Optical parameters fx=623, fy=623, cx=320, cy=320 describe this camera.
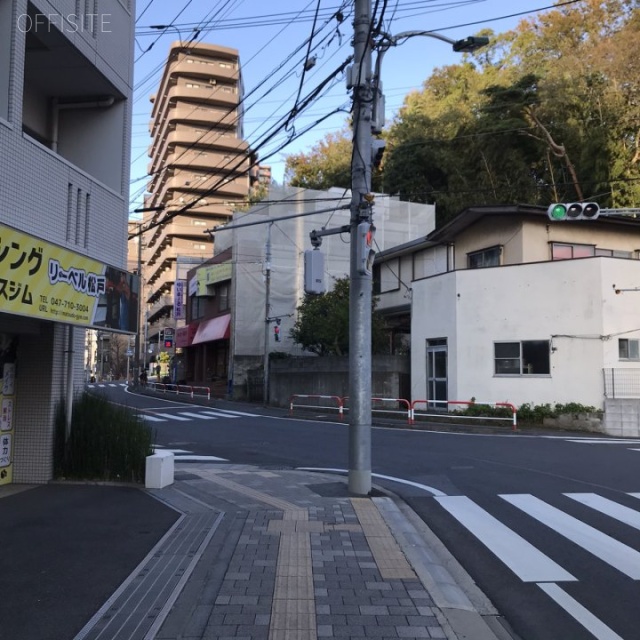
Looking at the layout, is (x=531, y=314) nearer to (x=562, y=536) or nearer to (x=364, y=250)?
(x=364, y=250)

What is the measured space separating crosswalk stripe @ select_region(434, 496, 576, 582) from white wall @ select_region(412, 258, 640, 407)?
1371 cm

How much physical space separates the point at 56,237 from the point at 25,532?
4243 millimetres

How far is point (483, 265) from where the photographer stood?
25.8 meters

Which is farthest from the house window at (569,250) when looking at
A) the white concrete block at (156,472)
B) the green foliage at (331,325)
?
the white concrete block at (156,472)

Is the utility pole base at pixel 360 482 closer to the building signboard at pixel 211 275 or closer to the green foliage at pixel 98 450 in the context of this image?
the green foliage at pixel 98 450

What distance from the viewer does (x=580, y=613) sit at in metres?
4.99

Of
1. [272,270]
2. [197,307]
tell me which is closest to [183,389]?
[197,307]

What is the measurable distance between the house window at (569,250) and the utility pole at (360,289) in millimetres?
16397

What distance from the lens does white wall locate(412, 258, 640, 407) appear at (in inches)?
830

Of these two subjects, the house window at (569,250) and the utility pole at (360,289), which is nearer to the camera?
the utility pole at (360,289)

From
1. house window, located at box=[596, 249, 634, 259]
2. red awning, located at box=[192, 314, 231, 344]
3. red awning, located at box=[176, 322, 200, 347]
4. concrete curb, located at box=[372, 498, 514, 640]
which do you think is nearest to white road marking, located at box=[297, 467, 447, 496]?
concrete curb, located at box=[372, 498, 514, 640]

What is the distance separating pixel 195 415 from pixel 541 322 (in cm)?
1447

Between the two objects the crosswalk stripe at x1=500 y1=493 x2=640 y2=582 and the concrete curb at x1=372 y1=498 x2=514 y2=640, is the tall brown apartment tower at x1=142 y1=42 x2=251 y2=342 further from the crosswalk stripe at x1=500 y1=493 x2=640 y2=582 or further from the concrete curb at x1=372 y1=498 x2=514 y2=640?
the concrete curb at x1=372 y1=498 x2=514 y2=640

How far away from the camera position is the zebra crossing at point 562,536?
5613mm
